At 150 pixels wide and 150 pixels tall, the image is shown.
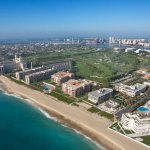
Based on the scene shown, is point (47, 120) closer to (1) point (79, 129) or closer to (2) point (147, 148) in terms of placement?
(1) point (79, 129)

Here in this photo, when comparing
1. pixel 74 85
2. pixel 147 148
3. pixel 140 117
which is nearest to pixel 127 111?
pixel 140 117

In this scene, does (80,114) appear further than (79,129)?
Yes

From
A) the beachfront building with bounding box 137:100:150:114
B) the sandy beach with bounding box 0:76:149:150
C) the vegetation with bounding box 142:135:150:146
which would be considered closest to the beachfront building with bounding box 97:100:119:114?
the sandy beach with bounding box 0:76:149:150

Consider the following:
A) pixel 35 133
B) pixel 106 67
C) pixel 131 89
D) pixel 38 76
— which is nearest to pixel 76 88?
pixel 131 89

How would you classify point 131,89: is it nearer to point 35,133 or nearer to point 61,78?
point 61,78

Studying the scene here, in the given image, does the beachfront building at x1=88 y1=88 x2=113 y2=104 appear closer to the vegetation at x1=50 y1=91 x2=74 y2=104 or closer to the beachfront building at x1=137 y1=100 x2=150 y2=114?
the vegetation at x1=50 y1=91 x2=74 y2=104
